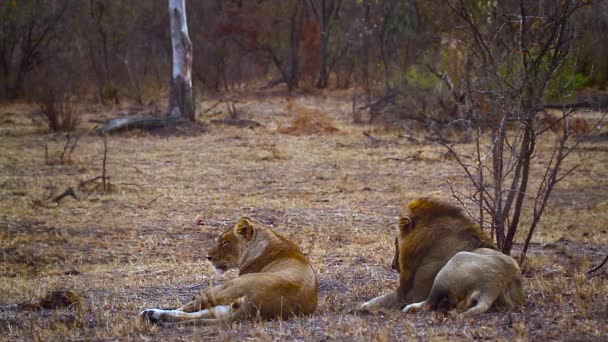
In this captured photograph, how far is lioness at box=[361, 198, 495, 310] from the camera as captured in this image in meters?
5.74

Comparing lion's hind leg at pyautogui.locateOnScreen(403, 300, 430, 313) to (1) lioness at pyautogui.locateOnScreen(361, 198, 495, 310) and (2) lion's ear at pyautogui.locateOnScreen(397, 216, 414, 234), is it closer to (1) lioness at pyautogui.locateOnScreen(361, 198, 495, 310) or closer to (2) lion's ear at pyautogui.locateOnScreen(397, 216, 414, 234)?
(1) lioness at pyautogui.locateOnScreen(361, 198, 495, 310)

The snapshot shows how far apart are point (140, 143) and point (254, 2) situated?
19.2 m

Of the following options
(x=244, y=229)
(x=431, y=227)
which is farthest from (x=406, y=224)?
(x=244, y=229)

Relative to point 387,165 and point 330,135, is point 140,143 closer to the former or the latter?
point 330,135

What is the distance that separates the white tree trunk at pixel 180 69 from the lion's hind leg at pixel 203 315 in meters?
16.2

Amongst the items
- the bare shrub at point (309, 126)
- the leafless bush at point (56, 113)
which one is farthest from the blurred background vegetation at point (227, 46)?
the bare shrub at point (309, 126)

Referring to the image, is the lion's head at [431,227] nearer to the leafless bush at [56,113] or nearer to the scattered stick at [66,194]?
the scattered stick at [66,194]

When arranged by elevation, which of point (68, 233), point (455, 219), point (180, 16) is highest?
point (180, 16)

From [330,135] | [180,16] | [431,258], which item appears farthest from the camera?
[180,16]

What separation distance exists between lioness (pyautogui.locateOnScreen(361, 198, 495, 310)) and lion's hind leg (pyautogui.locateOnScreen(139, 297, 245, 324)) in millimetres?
1010

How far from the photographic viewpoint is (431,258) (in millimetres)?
5789

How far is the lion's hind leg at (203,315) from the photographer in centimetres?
514

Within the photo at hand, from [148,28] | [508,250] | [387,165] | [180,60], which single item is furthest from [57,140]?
[148,28]

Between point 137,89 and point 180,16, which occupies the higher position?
point 180,16
